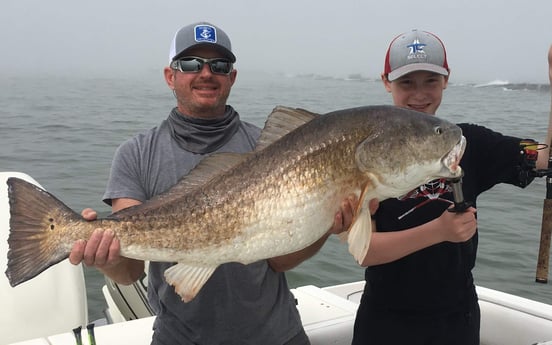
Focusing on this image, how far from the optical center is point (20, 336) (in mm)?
3947

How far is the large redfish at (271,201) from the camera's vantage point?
222 cm

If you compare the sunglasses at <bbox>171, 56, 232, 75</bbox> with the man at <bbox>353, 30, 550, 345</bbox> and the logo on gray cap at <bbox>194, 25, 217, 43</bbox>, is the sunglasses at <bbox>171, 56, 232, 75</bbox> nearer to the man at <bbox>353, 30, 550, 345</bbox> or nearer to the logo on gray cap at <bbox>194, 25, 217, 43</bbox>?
the logo on gray cap at <bbox>194, 25, 217, 43</bbox>

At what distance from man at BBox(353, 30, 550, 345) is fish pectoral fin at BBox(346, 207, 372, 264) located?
1.42ft

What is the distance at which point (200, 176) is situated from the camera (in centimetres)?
239

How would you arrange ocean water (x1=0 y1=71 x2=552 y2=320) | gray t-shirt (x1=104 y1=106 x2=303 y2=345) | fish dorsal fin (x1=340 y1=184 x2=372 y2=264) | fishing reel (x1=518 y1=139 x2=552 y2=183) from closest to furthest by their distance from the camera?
fish dorsal fin (x1=340 y1=184 x2=372 y2=264)
gray t-shirt (x1=104 y1=106 x2=303 y2=345)
fishing reel (x1=518 y1=139 x2=552 y2=183)
ocean water (x1=0 y1=71 x2=552 y2=320)

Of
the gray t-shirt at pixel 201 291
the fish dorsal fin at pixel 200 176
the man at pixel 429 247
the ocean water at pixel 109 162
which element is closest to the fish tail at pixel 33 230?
the fish dorsal fin at pixel 200 176

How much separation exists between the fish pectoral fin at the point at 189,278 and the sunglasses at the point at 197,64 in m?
0.95

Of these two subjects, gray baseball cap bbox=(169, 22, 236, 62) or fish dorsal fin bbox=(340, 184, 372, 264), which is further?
gray baseball cap bbox=(169, 22, 236, 62)

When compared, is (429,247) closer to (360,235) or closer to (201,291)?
(360,235)

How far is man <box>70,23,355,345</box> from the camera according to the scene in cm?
262

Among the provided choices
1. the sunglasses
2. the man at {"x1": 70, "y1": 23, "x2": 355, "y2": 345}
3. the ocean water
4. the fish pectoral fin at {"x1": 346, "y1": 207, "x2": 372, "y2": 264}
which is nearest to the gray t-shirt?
the man at {"x1": 70, "y1": 23, "x2": 355, "y2": 345}

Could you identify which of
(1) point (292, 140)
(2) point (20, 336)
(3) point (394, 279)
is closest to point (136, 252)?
(1) point (292, 140)

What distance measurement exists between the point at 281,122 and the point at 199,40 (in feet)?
2.14

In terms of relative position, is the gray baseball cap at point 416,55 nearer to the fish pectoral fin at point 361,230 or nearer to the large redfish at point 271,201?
the large redfish at point 271,201
